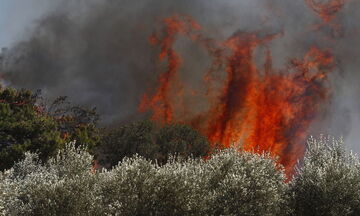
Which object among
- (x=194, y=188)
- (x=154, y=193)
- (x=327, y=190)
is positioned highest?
(x=327, y=190)

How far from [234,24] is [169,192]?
113 meters

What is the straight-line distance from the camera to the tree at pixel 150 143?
95.7 m

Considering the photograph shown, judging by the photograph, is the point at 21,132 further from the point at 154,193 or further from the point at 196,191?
the point at 196,191

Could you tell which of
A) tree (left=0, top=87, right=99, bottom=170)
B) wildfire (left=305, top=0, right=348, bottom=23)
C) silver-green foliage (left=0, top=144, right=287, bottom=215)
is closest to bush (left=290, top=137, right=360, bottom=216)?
silver-green foliage (left=0, top=144, right=287, bottom=215)

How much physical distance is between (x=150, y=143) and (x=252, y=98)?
139 feet

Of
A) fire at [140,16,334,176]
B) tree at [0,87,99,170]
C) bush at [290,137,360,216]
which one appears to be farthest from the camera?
fire at [140,16,334,176]

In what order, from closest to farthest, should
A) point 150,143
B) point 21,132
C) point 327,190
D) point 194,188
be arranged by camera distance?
point 194,188 → point 327,190 → point 21,132 → point 150,143

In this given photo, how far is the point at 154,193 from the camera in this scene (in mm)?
34562

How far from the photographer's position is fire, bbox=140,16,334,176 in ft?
402

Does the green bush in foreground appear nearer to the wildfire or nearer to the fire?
the fire

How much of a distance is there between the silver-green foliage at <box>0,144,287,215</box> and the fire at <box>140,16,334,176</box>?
81.8 m

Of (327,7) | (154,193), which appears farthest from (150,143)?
(327,7)

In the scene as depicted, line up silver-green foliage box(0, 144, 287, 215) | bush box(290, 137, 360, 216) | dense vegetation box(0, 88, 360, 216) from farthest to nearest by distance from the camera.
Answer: bush box(290, 137, 360, 216) < dense vegetation box(0, 88, 360, 216) < silver-green foliage box(0, 144, 287, 215)

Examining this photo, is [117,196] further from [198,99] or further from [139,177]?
[198,99]
